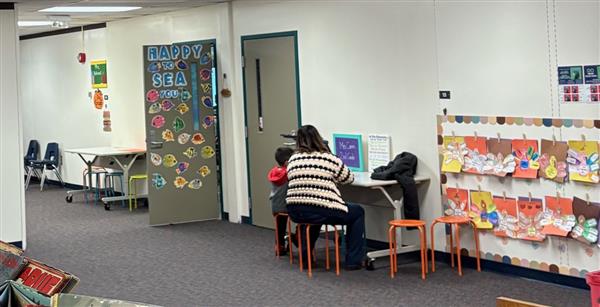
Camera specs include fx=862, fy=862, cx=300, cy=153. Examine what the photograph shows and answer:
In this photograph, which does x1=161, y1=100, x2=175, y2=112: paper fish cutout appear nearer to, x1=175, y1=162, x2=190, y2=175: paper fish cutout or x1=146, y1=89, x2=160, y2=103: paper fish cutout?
x1=146, y1=89, x2=160, y2=103: paper fish cutout

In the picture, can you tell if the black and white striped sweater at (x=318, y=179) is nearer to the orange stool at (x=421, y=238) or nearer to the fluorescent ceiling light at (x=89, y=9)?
the orange stool at (x=421, y=238)

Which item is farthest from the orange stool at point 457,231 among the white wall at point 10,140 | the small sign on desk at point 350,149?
the white wall at point 10,140

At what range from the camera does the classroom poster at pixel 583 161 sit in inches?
232

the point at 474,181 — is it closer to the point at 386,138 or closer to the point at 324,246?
the point at 386,138

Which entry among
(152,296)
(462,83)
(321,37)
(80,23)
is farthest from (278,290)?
(80,23)

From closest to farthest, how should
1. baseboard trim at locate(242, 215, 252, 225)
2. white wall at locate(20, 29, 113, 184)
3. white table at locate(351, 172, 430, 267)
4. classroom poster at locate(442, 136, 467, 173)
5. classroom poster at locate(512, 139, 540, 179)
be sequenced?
classroom poster at locate(512, 139, 540, 179)
classroom poster at locate(442, 136, 467, 173)
white table at locate(351, 172, 430, 267)
baseboard trim at locate(242, 215, 252, 225)
white wall at locate(20, 29, 113, 184)

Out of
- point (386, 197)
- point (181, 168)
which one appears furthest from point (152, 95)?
point (386, 197)

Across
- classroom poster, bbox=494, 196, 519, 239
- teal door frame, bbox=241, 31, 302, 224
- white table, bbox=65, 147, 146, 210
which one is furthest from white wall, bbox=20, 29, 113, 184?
classroom poster, bbox=494, 196, 519, 239

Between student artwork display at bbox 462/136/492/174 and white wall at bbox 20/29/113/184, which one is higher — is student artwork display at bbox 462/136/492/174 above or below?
below

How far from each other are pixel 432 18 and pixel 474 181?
4.57 ft

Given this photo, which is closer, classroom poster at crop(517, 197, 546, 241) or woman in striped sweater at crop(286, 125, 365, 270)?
classroom poster at crop(517, 197, 546, 241)

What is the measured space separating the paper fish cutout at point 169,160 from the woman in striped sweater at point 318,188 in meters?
3.10

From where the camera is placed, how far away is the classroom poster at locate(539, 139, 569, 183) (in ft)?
20.0

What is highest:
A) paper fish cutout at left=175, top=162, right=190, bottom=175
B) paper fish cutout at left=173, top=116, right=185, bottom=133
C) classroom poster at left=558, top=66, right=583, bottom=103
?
classroom poster at left=558, top=66, right=583, bottom=103
